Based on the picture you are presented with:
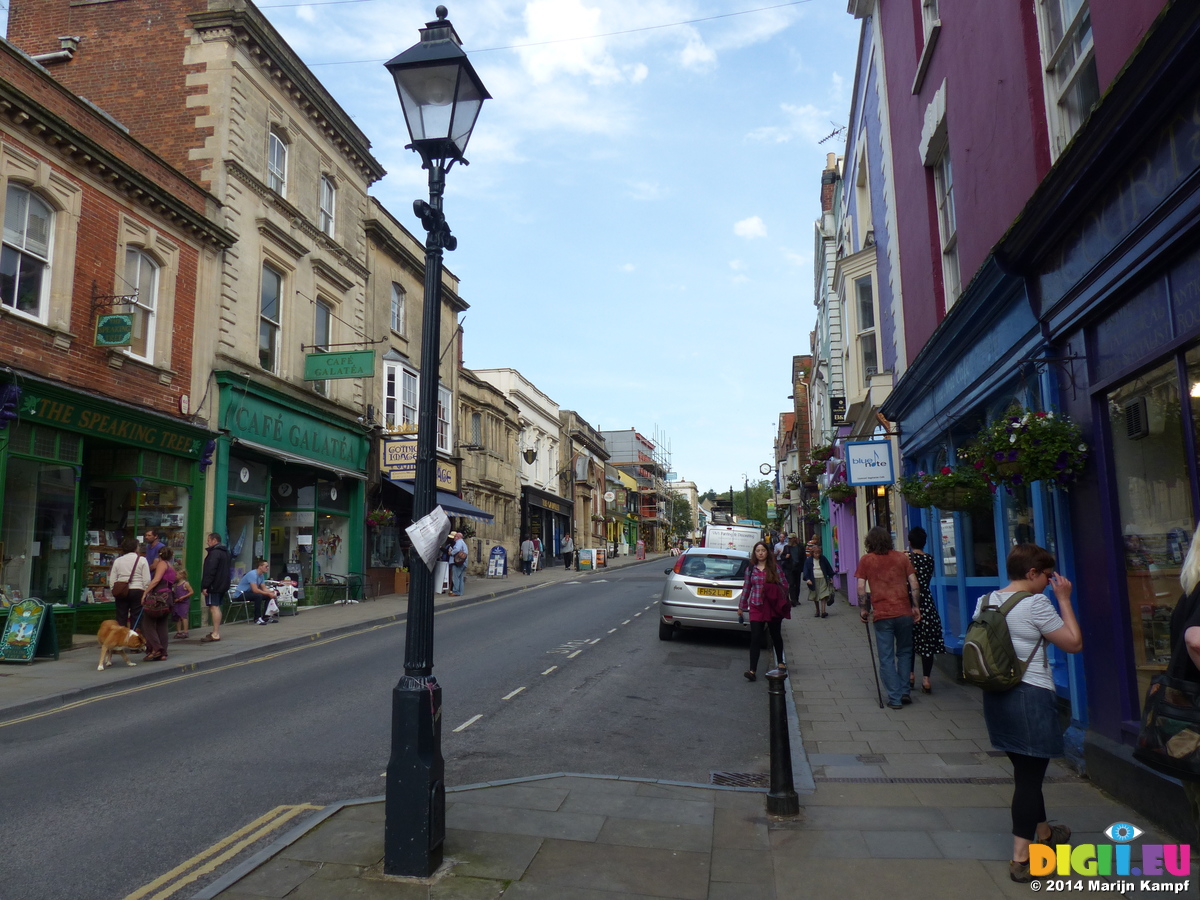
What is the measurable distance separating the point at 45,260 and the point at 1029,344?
14.1 meters

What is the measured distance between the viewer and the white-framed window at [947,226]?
425 inches

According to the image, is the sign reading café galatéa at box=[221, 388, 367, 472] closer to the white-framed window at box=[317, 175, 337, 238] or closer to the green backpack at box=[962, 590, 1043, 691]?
the white-framed window at box=[317, 175, 337, 238]

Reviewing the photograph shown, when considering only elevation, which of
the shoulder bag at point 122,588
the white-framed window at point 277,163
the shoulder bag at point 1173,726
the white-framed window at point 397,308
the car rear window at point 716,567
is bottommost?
the shoulder bag at point 1173,726

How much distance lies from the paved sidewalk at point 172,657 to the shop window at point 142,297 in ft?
17.4

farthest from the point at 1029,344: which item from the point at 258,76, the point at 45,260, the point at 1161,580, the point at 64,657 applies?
the point at 258,76

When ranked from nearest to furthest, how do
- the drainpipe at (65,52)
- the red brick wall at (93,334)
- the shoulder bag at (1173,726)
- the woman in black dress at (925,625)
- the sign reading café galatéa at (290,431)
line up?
the shoulder bag at (1173,726)
the woman in black dress at (925,625)
the red brick wall at (93,334)
the sign reading café galatéa at (290,431)
the drainpipe at (65,52)

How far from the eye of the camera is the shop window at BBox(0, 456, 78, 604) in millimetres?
13008

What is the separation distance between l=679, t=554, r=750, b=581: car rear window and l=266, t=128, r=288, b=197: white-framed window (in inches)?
543

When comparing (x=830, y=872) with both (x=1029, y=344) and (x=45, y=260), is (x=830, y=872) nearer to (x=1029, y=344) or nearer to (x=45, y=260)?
(x=1029, y=344)

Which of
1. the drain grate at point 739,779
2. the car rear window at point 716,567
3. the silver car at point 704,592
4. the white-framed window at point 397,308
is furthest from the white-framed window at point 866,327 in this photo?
the white-framed window at point 397,308

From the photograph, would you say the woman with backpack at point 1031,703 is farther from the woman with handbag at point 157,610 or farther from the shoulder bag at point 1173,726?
the woman with handbag at point 157,610

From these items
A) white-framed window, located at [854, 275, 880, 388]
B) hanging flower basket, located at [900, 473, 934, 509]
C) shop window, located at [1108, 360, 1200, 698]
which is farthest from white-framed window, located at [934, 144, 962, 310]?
white-framed window, located at [854, 275, 880, 388]

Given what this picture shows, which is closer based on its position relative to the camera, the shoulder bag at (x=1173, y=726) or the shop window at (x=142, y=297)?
the shoulder bag at (x=1173, y=726)

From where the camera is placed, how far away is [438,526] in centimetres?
490
